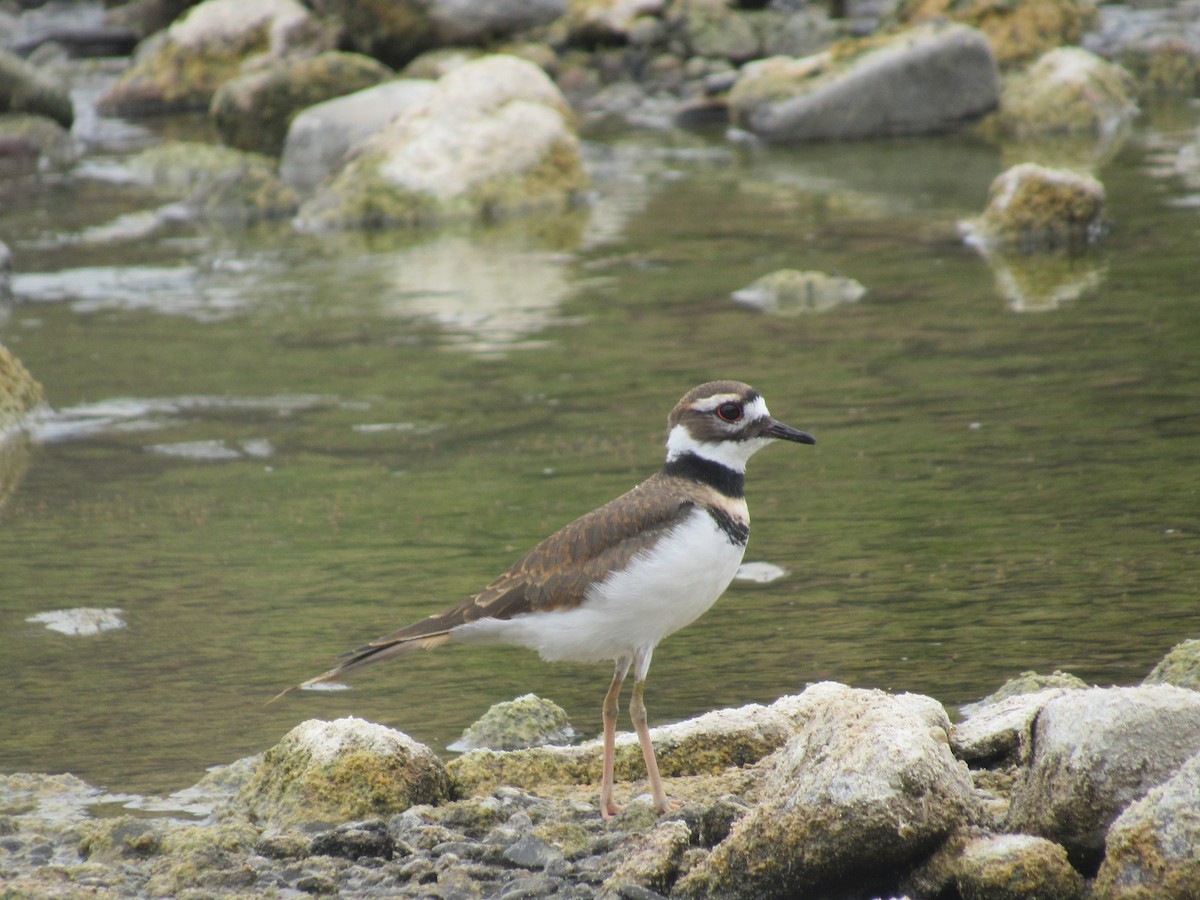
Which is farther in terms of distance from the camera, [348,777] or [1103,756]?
[348,777]

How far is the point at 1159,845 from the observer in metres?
4.58

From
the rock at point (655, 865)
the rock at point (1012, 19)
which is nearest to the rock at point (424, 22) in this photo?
the rock at point (1012, 19)

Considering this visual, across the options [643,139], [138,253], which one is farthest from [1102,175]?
[138,253]

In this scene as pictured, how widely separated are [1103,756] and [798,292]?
10.3m

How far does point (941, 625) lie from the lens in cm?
810

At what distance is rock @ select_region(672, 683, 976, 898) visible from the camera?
5.05 meters

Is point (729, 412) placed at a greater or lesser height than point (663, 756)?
greater

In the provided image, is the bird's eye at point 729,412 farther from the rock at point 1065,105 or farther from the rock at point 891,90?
the rock at point 891,90

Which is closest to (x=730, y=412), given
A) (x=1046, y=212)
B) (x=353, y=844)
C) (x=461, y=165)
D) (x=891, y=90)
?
(x=353, y=844)

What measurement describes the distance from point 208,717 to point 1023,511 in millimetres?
4680

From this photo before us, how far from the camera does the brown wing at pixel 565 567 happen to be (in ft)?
20.1

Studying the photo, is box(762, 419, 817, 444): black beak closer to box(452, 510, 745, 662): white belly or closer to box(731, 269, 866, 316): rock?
box(452, 510, 745, 662): white belly

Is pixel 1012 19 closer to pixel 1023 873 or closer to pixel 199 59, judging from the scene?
pixel 199 59

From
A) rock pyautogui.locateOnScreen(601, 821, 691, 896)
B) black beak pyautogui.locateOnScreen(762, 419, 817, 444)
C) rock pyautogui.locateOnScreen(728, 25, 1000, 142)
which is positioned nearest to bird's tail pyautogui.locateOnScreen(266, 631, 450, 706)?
rock pyautogui.locateOnScreen(601, 821, 691, 896)
